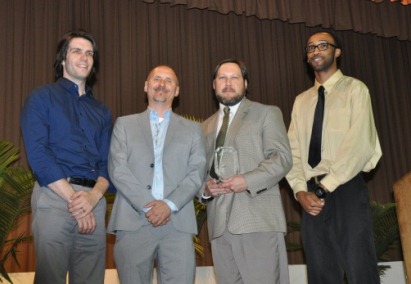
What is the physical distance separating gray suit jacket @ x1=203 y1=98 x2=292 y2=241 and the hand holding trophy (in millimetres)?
78

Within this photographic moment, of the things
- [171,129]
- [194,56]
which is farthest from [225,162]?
[194,56]

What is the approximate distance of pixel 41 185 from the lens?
111 inches

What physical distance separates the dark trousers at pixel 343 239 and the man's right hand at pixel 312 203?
34 millimetres

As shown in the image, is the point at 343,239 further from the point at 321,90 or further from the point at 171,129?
the point at 171,129

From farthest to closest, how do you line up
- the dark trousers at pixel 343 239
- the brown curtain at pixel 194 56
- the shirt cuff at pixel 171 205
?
1. the brown curtain at pixel 194 56
2. the dark trousers at pixel 343 239
3. the shirt cuff at pixel 171 205

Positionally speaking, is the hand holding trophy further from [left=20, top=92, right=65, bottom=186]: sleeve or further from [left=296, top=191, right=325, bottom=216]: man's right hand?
[left=20, top=92, right=65, bottom=186]: sleeve

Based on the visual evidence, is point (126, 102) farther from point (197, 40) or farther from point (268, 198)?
point (268, 198)

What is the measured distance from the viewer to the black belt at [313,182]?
11.2 ft

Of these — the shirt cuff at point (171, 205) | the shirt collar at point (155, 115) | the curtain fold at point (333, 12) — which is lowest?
the shirt cuff at point (171, 205)

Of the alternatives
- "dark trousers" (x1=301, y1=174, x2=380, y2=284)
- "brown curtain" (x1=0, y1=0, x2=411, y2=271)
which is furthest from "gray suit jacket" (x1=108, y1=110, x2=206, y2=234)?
"brown curtain" (x1=0, y1=0, x2=411, y2=271)

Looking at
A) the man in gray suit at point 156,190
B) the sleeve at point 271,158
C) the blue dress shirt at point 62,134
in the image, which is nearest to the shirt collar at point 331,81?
the sleeve at point 271,158

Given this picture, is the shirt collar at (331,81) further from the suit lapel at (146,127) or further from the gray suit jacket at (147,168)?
the suit lapel at (146,127)

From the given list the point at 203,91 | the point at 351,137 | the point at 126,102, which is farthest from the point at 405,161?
the point at 351,137

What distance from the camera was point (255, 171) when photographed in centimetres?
317
